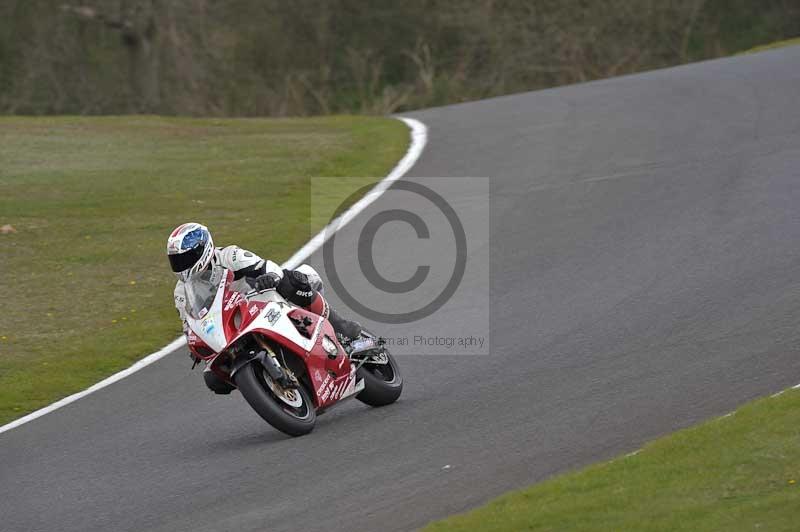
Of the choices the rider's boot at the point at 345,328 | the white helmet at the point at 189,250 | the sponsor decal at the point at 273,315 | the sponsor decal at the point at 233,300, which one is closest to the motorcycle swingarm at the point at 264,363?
the sponsor decal at the point at 273,315

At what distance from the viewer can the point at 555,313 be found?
36.3 ft

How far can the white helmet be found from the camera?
8164 millimetres

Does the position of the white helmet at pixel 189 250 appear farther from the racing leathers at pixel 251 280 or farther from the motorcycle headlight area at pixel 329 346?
the motorcycle headlight area at pixel 329 346

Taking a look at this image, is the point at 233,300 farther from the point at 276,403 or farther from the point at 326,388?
the point at 326,388

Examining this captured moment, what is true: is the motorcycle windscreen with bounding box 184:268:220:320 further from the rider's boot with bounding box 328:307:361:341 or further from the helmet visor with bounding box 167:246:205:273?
the rider's boot with bounding box 328:307:361:341

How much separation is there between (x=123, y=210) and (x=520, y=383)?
9.56 metres

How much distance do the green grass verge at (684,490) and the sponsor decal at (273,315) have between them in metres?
2.28

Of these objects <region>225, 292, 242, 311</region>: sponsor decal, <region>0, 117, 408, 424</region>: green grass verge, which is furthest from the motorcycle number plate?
<region>0, 117, 408, 424</region>: green grass verge

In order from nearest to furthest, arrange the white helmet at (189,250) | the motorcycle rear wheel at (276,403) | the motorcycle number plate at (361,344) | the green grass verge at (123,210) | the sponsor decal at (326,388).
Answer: the motorcycle rear wheel at (276,403) < the white helmet at (189,250) < the sponsor decal at (326,388) < the motorcycle number plate at (361,344) < the green grass verge at (123,210)

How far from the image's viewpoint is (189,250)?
321 inches

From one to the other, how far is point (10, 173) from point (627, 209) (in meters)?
10.5

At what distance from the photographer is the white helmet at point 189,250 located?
8.16 meters
